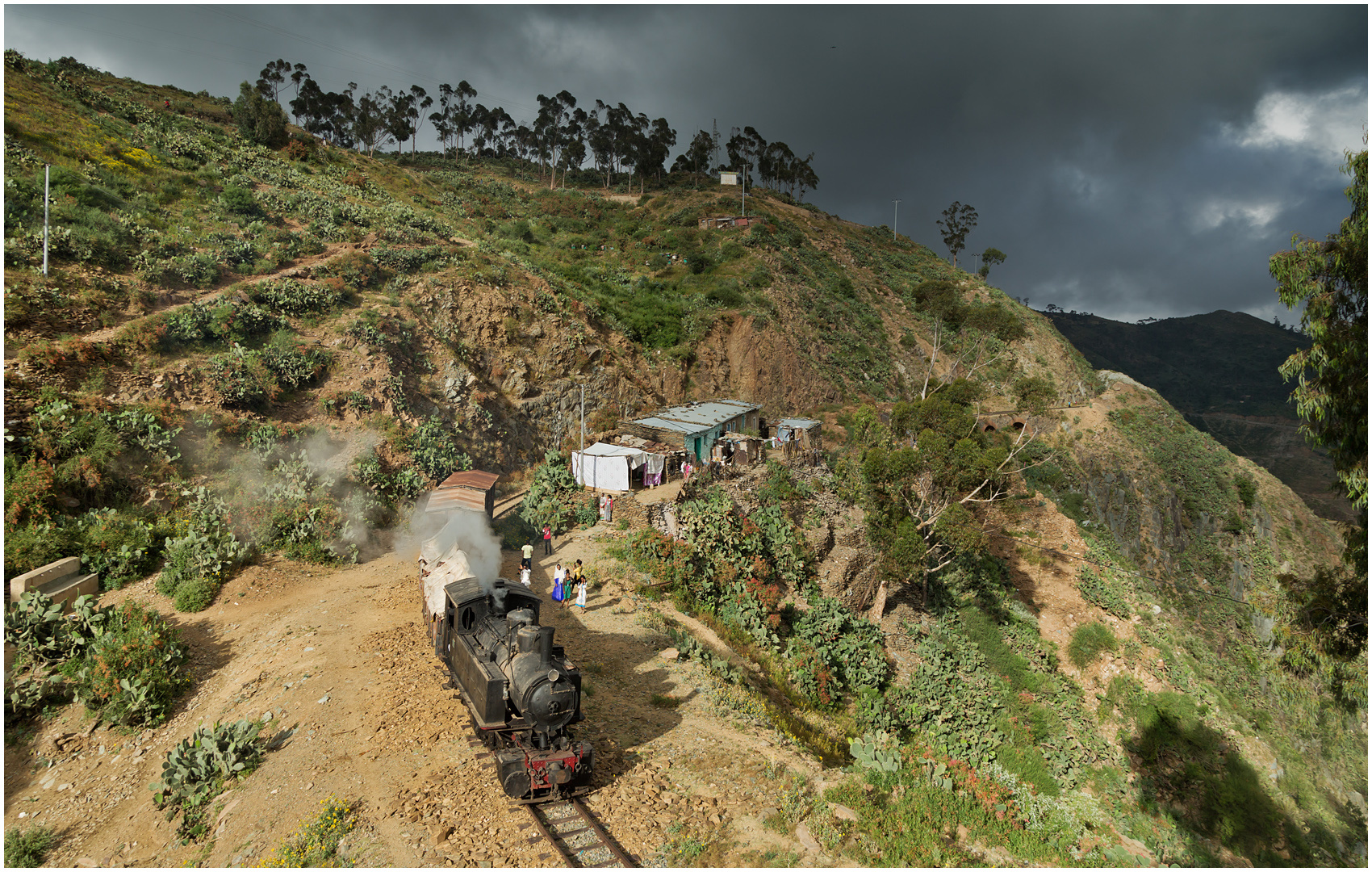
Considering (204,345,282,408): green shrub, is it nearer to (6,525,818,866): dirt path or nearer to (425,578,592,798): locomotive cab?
(6,525,818,866): dirt path

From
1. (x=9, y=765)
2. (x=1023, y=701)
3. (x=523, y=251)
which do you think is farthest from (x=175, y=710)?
(x=523, y=251)

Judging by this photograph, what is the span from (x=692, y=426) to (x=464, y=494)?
44.7 feet

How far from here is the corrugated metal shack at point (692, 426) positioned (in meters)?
30.3

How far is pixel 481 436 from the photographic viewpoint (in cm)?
2820

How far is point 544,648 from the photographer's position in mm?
9875

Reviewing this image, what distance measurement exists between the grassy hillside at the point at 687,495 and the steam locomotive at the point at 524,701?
3938 millimetres

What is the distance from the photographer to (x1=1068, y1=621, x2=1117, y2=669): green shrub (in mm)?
28422

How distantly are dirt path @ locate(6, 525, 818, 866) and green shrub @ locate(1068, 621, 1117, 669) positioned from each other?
75.1 ft

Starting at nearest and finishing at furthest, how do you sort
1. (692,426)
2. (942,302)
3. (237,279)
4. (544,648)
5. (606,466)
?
(544,648) → (606,466) → (237,279) → (692,426) → (942,302)

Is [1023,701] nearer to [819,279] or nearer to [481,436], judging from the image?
[481,436]

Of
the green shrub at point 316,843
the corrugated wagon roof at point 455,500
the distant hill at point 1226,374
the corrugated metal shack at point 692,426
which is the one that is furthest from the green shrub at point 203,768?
the distant hill at point 1226,374

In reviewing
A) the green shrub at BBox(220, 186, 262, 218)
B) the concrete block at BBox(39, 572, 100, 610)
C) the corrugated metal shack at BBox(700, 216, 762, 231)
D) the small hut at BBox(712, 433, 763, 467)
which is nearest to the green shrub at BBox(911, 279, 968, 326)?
the corrugated metal shack at BBox(700, 216, 762, 231)

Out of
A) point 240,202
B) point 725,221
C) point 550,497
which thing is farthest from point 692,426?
point 725,221

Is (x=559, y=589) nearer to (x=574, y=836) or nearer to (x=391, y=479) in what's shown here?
(x=391, y=479)
